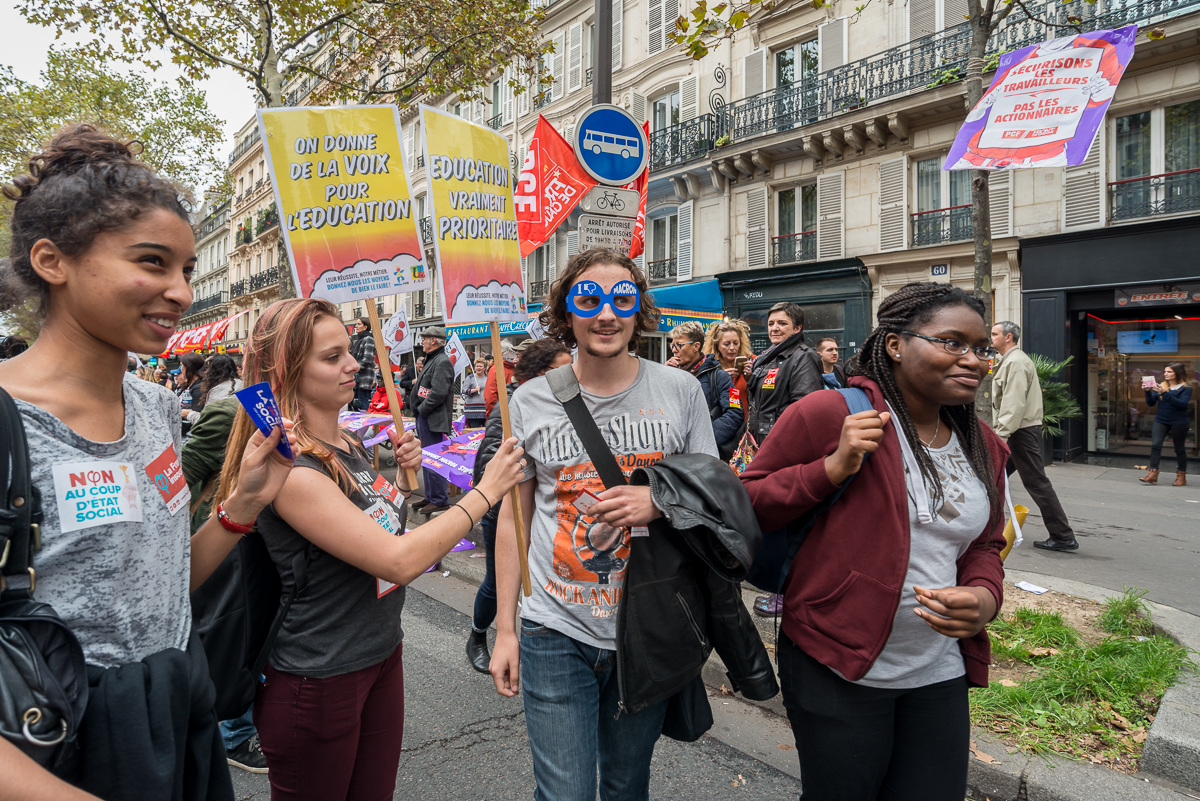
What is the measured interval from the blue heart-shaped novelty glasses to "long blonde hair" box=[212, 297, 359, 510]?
77cm

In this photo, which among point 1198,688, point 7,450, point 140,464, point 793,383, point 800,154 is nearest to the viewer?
point 7,450

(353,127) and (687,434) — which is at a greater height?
(353,127)

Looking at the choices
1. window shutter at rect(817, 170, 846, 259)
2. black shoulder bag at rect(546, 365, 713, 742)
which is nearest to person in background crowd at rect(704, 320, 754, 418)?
black shoulder bag at rect(546, 365, 713, 742)

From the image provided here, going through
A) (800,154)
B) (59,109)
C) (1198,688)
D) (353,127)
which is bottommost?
(1198,688)

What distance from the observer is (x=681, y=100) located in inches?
714

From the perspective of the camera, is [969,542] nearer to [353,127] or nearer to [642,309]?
[642,309]

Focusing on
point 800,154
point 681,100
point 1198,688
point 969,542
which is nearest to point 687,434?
point 969,542

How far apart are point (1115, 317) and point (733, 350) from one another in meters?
9.56

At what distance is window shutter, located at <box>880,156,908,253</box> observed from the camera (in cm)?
1386

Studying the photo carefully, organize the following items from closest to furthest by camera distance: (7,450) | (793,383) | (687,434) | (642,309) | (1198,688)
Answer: (7,450) → (687,434) → (642,309) → (1198,688) → (793,383)

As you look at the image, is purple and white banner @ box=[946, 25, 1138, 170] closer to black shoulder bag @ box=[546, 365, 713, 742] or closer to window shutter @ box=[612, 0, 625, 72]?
black shoulder bag @ box=[546, 365, 713, 742]

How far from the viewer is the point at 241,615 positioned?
5.79ft

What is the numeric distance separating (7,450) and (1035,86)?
5.47 m

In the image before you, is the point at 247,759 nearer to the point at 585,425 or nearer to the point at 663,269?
the point at 585,425
